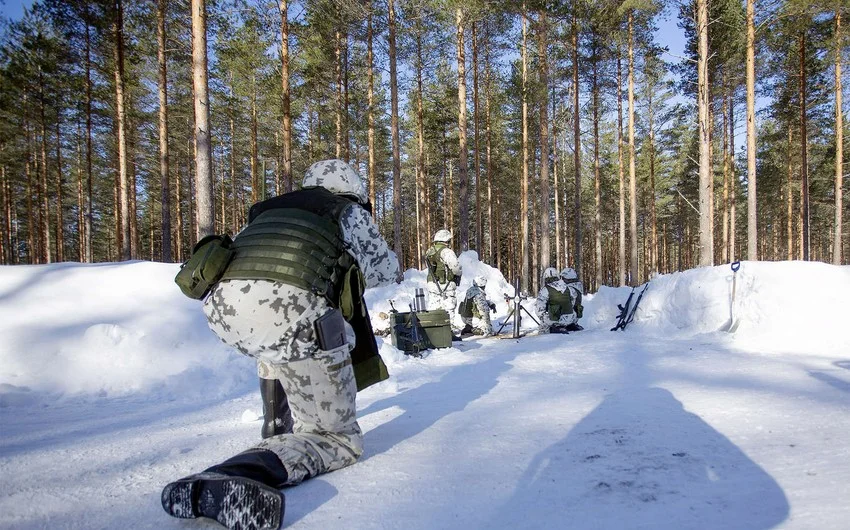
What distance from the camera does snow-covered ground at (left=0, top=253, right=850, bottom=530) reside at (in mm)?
1762

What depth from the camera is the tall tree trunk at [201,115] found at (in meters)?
9.61

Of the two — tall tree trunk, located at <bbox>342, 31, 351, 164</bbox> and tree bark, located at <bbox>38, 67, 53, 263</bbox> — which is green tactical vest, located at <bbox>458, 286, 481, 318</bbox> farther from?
tree bark, located at <bbox>38, 67, 53, 263</bbox>

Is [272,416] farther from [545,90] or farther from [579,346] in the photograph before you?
[545,90]

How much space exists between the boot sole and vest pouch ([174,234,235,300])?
2.81ft

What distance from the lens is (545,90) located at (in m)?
15.2

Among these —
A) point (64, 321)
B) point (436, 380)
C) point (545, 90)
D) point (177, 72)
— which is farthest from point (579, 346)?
point (177, 72)

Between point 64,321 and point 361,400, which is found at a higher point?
point 64,321

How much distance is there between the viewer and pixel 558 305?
8.81 m

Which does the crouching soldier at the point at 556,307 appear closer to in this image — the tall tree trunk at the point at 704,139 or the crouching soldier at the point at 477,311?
the crouching soldier at the point at 477,311

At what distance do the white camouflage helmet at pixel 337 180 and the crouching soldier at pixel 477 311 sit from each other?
20.9 feet

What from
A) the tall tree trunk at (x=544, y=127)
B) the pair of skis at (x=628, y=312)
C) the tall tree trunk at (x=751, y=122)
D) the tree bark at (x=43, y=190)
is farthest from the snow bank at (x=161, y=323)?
the tree bark at (x=43, y=190)

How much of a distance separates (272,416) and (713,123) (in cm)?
2995

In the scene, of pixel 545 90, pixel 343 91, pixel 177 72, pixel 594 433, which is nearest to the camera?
pixel 594 433

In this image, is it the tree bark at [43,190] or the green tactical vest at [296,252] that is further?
the tree bark at [43,190]
